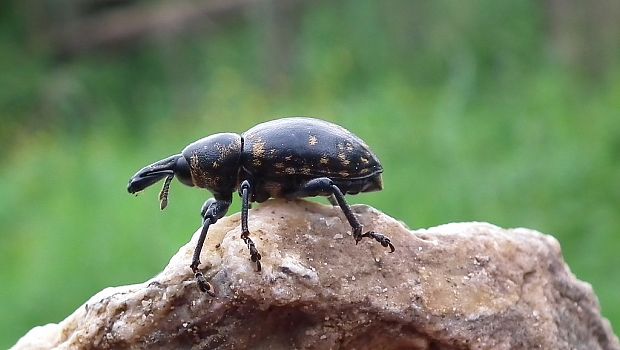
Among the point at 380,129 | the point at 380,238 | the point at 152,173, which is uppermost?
the point at 380,129

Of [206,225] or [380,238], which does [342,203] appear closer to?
[380,238]

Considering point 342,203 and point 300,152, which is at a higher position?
point 300,152

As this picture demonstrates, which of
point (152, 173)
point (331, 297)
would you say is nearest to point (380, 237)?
point (331, 297)

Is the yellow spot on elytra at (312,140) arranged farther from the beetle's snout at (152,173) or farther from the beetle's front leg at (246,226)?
the beetle's snout at (152,173)

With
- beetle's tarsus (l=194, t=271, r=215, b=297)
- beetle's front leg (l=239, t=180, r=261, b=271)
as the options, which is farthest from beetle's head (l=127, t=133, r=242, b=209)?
beetle's tarsus (l=194, t=271, r=215, b=297)

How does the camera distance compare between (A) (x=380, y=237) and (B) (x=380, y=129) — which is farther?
(B) (x=380, y=129)

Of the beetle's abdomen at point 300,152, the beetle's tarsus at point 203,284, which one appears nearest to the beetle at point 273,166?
the beetle's abdomen at point 300,152
